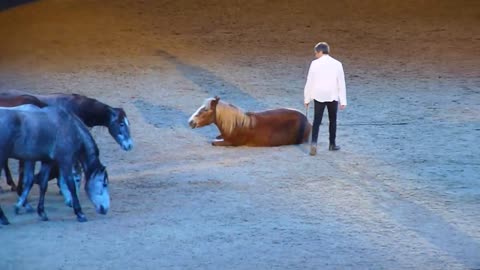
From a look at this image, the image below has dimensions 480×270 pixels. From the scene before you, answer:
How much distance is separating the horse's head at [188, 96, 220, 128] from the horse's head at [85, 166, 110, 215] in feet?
12.1

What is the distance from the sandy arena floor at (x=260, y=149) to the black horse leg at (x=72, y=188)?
20 cm

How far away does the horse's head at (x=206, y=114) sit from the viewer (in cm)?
1345

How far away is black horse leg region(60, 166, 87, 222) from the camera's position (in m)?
9.83

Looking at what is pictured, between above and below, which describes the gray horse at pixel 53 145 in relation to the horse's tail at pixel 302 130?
above

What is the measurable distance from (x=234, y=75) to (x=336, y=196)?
299 inches

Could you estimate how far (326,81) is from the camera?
12625 millimetres

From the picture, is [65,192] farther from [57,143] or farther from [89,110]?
[89,110]

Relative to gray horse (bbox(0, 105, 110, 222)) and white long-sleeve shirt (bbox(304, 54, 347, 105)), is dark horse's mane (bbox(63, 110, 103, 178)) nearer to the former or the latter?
gray horse (bbox(0, 105, 110, 222))

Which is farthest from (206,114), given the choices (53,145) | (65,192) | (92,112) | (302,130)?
(53,145)

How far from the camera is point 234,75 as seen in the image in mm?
18266

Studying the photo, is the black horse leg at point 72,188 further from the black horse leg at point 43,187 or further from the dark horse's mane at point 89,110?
the dark horse's mane at point 89,110

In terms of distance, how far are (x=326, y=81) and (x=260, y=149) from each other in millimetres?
1472

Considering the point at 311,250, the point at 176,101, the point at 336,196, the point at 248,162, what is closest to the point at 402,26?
the point at 176,101

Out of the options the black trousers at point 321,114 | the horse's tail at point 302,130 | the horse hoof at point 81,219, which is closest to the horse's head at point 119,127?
the horse hoof at point 81,219
